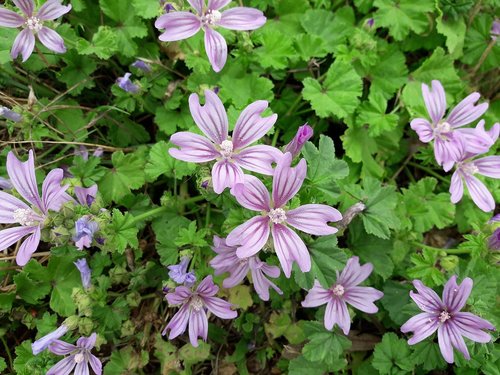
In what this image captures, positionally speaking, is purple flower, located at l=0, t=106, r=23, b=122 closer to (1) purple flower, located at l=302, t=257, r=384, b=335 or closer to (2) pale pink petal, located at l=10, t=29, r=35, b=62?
(2) pale pink petal, located at l=10, t=29, r=35, b=62

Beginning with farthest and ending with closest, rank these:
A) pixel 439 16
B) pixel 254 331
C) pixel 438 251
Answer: pixel 439 16 → pixel 254 331 → pixel 438 251

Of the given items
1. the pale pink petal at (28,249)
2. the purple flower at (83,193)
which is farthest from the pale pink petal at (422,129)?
the pale pink petal at (28,249)

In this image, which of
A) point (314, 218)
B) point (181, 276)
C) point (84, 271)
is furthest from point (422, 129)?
point (84, 271)

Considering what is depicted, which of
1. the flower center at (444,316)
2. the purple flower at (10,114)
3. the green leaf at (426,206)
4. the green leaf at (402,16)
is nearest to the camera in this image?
the flower center at (444,316)

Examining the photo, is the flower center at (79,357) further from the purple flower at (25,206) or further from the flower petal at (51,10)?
the flower petal at (51,10)

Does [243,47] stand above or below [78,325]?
above

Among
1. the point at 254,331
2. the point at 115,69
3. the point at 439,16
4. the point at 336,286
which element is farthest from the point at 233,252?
the point at 439,16

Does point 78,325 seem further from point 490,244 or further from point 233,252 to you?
point 490,244

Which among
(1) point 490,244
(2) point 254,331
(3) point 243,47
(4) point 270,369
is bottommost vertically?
(4) point 270,369
